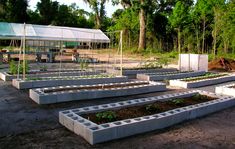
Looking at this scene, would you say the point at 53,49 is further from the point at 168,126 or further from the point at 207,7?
the point at 168,126

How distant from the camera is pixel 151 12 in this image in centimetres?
3247

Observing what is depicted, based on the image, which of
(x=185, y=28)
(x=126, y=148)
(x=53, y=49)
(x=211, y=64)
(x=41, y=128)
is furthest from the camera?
(x=185, y=28)

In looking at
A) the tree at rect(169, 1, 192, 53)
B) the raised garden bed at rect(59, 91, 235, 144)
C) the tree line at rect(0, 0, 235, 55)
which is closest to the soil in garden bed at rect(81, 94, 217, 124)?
the raised garden bed at rect(59, 91, 235, 144)

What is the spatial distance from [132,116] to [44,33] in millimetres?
15752

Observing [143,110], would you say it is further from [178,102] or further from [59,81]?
[59,81]

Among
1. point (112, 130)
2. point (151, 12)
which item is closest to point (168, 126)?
point (112, 130)

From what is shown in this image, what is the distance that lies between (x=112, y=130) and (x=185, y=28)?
87.6 ft

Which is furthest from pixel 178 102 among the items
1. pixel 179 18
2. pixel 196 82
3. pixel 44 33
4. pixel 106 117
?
pixel 179 18

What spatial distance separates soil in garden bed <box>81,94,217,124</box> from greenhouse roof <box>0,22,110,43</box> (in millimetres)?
11903

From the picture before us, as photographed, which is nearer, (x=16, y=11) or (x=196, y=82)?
(x=196, y=82)

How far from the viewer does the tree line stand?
959 inches

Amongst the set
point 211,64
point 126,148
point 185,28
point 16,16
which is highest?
point 16,16

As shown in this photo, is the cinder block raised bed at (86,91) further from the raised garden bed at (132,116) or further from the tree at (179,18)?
the tree at (179,18)

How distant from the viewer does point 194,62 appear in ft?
52.1
